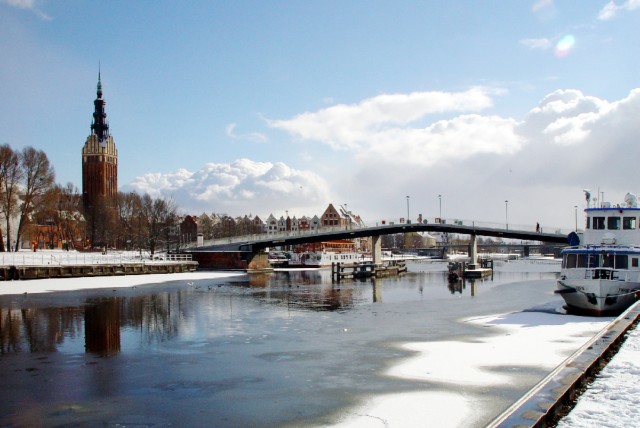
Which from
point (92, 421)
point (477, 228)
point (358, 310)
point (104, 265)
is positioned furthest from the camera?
point (477, 228)

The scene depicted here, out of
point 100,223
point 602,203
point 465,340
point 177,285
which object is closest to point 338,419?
point 465,340

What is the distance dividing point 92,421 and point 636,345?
16.7 meters

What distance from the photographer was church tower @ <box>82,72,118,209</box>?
583ft

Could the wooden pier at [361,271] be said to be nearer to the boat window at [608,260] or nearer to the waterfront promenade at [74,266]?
the waterfront promenade at [74,266]

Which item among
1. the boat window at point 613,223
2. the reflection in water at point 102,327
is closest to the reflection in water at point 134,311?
the reflection in water at point 102,327

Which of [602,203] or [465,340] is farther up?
[602,203]

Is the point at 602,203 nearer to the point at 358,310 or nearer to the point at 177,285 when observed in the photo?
the point at 358,310

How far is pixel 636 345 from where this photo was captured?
746 inches

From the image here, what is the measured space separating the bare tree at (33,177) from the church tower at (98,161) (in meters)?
95.3

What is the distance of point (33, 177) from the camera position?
268 feet

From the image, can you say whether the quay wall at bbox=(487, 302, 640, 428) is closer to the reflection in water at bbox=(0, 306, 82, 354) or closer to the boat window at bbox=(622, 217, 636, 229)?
the reflection in water at bbox=(0, 306, 82, 354)

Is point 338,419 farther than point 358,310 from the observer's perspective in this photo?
No

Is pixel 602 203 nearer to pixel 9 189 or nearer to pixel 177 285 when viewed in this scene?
pixel 177 285

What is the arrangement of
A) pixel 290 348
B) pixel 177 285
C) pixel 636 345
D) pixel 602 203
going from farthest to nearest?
pixel 177 285 < pixel 602 203 < pixel 290 348 < pixel 636 345
